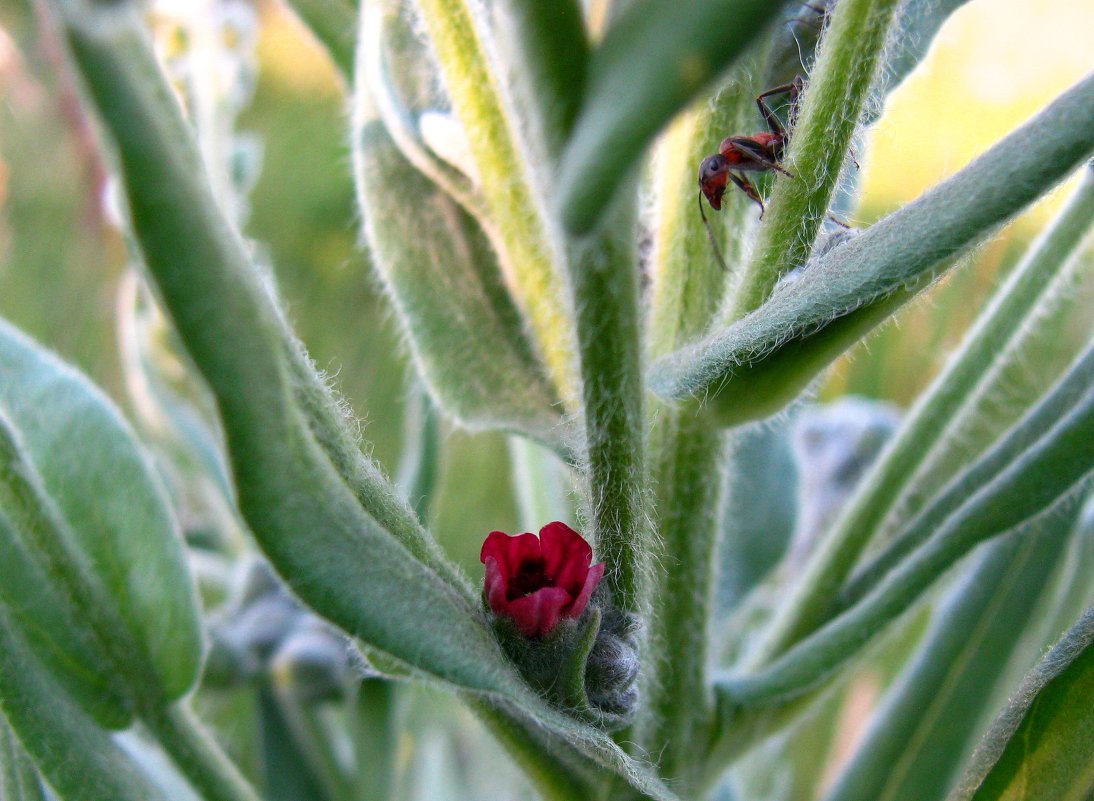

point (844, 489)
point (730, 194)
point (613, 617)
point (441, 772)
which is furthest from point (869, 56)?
point (441, 772)

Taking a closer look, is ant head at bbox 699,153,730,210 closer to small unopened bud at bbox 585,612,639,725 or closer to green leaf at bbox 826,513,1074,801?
small unopened bud at bbox 585,612,639,725

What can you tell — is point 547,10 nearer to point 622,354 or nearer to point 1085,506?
point 622,354

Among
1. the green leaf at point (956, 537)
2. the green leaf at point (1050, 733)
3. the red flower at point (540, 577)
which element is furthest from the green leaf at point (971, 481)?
the red flower at point (540, 577)

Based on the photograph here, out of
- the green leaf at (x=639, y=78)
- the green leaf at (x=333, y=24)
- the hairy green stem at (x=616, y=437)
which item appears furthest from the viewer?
the green leaf at (x=333, y=24)

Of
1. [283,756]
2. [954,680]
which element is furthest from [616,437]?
[283,756]

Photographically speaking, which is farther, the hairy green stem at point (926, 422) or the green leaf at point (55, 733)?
the hairy green stem at point (926, 422)

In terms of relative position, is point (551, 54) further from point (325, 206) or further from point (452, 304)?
point (325, 206)

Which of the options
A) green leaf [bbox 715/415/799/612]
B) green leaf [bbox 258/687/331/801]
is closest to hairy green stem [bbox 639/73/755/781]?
green leaf [bbox 715/415/799/612]

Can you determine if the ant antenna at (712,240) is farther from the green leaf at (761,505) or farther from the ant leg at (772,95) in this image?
the green leaf at (761,505)
